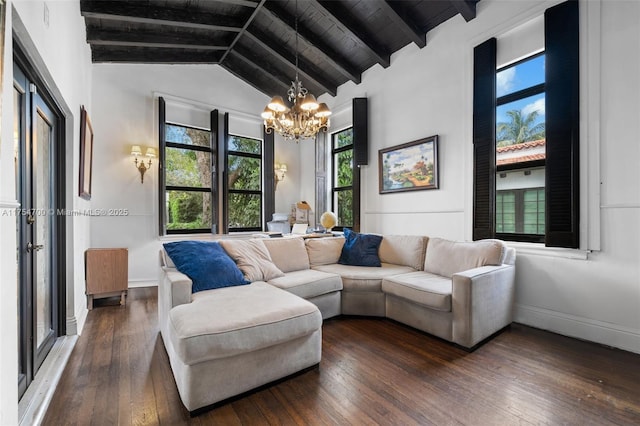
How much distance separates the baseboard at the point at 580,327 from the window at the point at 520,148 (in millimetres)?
704

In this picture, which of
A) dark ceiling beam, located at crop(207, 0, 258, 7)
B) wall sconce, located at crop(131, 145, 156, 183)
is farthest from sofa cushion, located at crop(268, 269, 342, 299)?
dark ceiling beam, located at crop(207, 0, 258, 7)

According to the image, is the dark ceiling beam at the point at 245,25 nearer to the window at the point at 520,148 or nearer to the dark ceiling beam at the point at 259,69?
the dark ceiling beam at the point at 259,69

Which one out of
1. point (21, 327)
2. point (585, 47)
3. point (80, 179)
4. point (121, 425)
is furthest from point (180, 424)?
point (585, 47)

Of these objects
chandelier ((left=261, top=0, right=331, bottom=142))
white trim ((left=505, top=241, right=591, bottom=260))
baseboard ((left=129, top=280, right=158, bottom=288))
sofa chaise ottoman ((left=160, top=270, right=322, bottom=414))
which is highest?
chandelier ((left=261, top=0, right=331, bottom=142))

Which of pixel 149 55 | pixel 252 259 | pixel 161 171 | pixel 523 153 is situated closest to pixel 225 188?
pixel 161 171

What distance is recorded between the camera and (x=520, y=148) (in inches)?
119

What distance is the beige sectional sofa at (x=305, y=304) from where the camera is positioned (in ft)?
5.32

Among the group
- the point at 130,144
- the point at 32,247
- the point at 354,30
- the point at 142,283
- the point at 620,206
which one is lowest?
the point at 142,283

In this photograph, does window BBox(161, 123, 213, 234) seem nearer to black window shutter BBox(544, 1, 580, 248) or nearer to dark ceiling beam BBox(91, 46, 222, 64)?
dark ceiling beam BBox(91, 46, 222, 64)

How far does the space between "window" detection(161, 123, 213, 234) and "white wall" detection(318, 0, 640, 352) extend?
3659 mm

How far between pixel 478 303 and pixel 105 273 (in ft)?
13.1

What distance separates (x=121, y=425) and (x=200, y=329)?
59cm

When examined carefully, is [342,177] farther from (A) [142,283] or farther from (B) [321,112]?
(A) [142,283]

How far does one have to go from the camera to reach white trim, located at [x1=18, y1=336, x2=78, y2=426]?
1.53 metres
